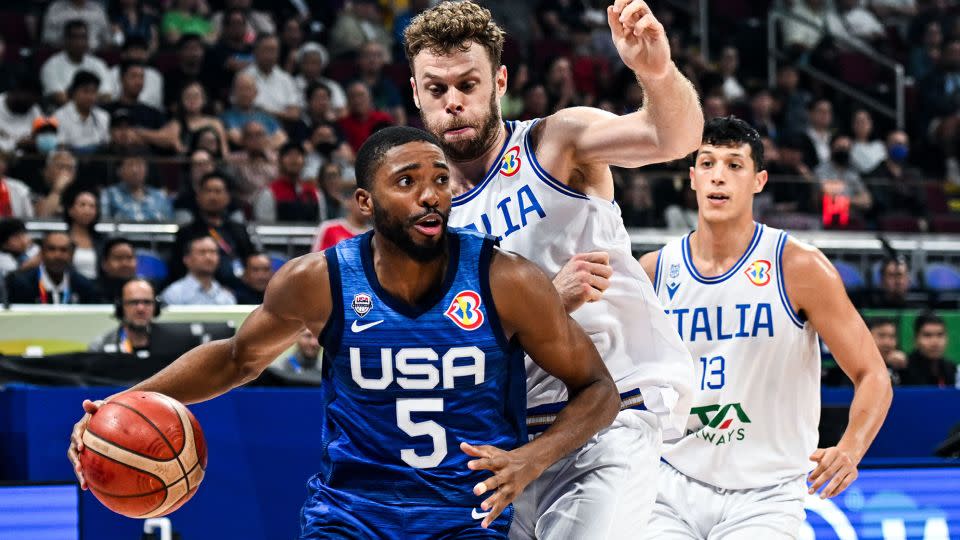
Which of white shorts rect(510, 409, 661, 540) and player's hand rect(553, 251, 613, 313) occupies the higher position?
player's hand rect(553, 251, 613, 313)

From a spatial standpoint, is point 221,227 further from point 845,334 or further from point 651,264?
point 845,334

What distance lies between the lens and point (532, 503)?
4094 millimetres

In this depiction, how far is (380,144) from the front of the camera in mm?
3625

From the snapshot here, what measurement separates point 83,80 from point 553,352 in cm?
803

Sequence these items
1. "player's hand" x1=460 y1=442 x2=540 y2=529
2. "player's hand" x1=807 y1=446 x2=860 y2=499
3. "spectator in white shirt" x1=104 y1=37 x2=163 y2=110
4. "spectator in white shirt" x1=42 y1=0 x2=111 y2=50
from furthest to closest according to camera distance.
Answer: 1. "spectator in white shirt" x1=42 y1=0 x2=111 y2=50
2. "spectator in white shirt" x1=104 y1=37 x2=163 y2=110
3. "player's hand" x1=807 y1=446 x2=860 y2=499
4. "player's hand" x1=460 y1=442 x2=540 y2=529

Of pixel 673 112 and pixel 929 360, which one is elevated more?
pixel 673 112

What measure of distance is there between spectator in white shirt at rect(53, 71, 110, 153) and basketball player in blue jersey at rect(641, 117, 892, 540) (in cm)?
654

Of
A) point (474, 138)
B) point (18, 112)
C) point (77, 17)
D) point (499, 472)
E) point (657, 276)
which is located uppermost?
point (77, 17)

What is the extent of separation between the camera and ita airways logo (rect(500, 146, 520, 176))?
4.11m

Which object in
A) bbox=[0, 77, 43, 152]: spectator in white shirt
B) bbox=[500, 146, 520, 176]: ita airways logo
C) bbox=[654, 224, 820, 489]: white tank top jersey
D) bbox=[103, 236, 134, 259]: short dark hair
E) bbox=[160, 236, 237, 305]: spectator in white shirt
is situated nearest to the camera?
bbox=[500, 146, 520, 176]: ita airways logo

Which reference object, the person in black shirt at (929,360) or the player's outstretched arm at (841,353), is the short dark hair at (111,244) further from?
the person in black shirt at (929,360)

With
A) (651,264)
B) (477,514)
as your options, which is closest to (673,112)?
(477,514)

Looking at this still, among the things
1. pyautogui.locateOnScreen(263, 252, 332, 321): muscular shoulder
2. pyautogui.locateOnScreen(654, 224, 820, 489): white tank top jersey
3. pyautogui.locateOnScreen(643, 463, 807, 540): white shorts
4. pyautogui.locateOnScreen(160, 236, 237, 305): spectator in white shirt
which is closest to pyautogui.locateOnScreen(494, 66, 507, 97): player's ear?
pyautogui.locateOnScreen(263, 252, 332, 321): muscular shoulder

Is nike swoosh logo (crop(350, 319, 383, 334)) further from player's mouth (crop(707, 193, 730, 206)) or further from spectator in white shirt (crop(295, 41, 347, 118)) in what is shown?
spectator in white shirt (crop(295, 41, 347, 118))
